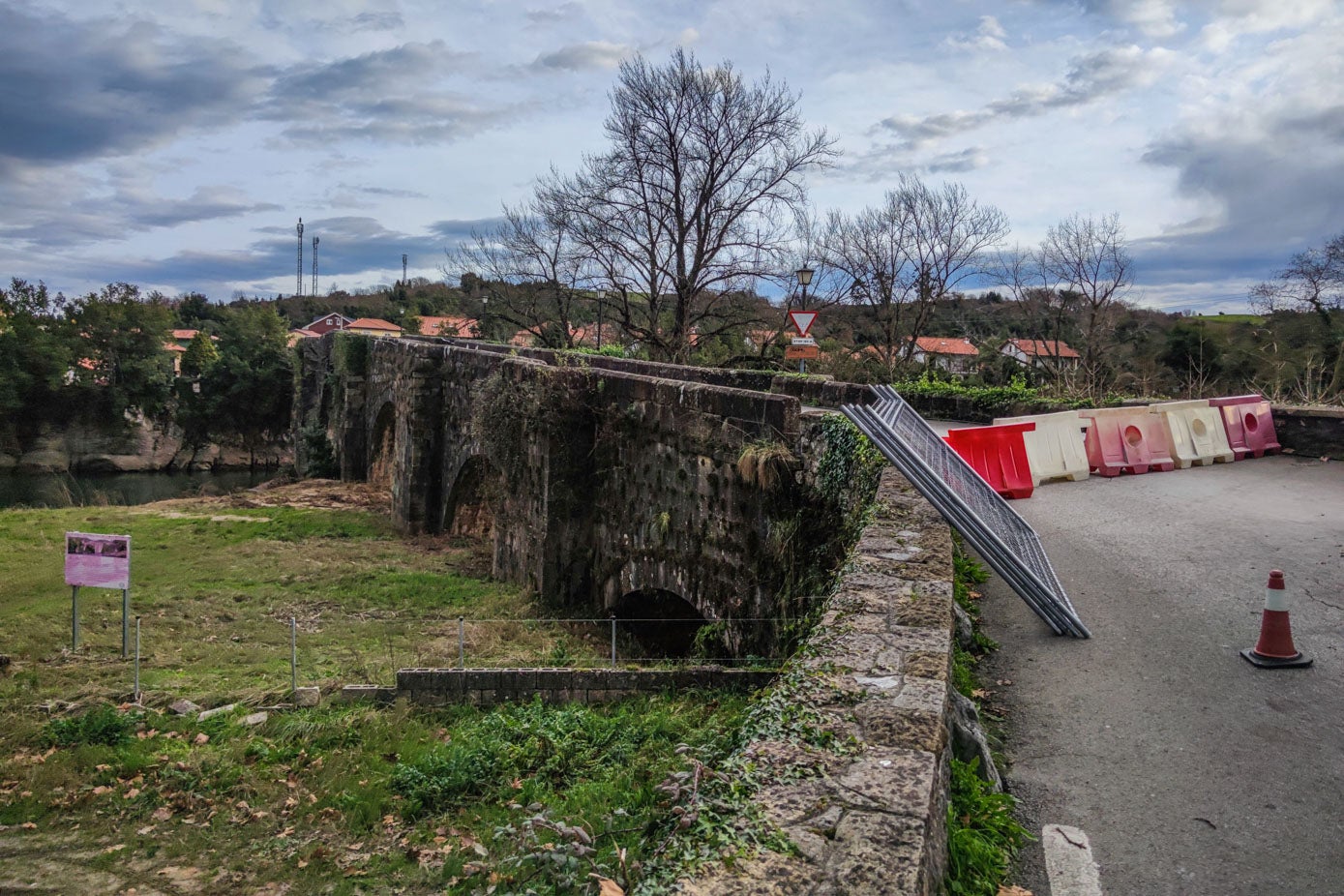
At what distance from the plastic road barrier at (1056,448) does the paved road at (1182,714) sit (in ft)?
Answer: 8.89

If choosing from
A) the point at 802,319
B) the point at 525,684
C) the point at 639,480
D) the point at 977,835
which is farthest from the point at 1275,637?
the point at 802,319

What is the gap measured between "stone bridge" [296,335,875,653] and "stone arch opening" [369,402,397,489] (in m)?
6.47

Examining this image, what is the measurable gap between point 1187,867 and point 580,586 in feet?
30.8

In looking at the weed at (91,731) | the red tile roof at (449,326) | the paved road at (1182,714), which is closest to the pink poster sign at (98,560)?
the weed at (91,731)

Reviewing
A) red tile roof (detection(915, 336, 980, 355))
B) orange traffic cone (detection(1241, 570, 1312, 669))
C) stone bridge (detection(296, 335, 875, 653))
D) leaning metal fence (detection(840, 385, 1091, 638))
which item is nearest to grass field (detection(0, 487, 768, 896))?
stone bridge (detection(296, 335, 875, 653))

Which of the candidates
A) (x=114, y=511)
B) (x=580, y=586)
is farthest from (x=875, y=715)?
(x=114, y=511)

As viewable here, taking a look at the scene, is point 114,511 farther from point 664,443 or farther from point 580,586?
point 664,443

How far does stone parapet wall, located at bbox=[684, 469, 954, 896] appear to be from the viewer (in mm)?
2494

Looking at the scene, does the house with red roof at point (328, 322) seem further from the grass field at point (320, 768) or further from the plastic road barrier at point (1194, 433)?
the plastic road barrier at point (1194, 433)

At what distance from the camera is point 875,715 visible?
344 centimetres

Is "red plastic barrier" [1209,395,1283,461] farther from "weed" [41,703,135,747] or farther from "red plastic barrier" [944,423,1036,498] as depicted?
"weed" [41,703,135,747]

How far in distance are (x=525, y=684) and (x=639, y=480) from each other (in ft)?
10.0

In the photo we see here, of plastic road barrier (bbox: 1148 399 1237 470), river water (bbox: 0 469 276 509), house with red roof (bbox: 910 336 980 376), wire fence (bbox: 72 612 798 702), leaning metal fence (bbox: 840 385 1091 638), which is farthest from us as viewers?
house with red roof (bbox: 910 336 980 376)

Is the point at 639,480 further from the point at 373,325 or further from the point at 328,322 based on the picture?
the point at 328,322
